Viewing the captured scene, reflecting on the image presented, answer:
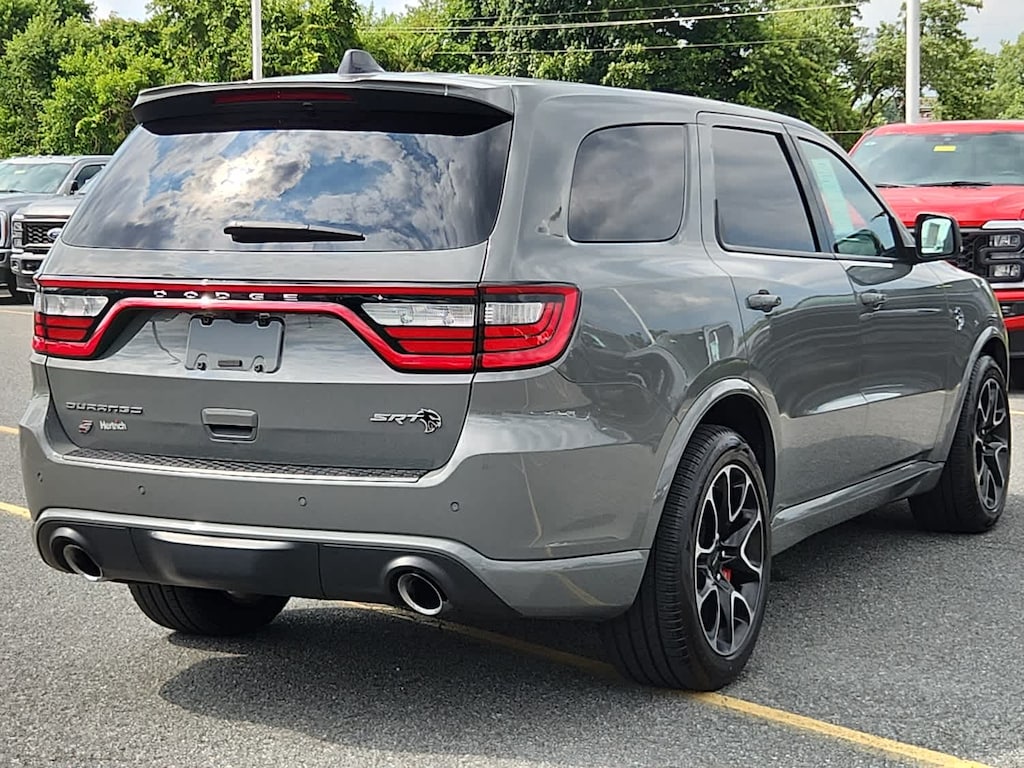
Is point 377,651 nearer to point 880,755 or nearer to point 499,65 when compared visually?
point 880,755

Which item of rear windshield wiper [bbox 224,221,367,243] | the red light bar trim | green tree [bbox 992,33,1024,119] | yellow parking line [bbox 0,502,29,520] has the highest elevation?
rear windshield wiper [bbox 224,221,367,243]

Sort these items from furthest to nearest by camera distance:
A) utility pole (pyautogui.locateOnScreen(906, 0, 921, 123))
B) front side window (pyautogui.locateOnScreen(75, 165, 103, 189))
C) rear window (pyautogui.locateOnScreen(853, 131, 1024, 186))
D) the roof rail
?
utility pole (pyautogui.locateOnScreen(906, 0, 921, 123))
front side window (pyautogui.locateOnScreen(75, 165, 103, 189))
rear window (pyautogui.locateOnScreen(853, 131, 1024, 186))
the roof rail

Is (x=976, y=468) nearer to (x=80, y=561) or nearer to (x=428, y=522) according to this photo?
(x=428, y=522)

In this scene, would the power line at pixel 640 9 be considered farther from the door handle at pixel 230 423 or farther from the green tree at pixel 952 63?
the door handle at pixel 230 423

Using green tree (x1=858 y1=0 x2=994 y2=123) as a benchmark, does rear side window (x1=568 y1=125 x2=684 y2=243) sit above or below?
above

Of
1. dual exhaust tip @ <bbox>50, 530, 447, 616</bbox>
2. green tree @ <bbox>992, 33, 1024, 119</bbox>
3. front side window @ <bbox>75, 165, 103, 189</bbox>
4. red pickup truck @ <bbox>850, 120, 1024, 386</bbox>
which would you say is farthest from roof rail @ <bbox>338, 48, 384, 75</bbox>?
green tree @ <bbox>992, 33, 1024, 119</bbox>

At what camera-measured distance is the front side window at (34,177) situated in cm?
2147

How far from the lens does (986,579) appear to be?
618 cm

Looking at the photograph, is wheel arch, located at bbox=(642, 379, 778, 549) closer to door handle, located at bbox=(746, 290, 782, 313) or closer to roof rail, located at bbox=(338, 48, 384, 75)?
door handle, located at bbox=(746, 290, 782, 313)

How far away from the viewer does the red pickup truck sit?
11.7 meters

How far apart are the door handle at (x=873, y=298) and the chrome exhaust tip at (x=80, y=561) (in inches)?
114

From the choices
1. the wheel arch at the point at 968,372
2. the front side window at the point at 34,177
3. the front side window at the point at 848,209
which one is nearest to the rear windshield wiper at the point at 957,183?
the wheel arch at the point at 968,372

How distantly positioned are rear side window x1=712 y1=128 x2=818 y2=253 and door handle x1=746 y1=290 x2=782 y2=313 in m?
0.18

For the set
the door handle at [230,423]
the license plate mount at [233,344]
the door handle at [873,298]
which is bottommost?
the door handle at [873,298]
